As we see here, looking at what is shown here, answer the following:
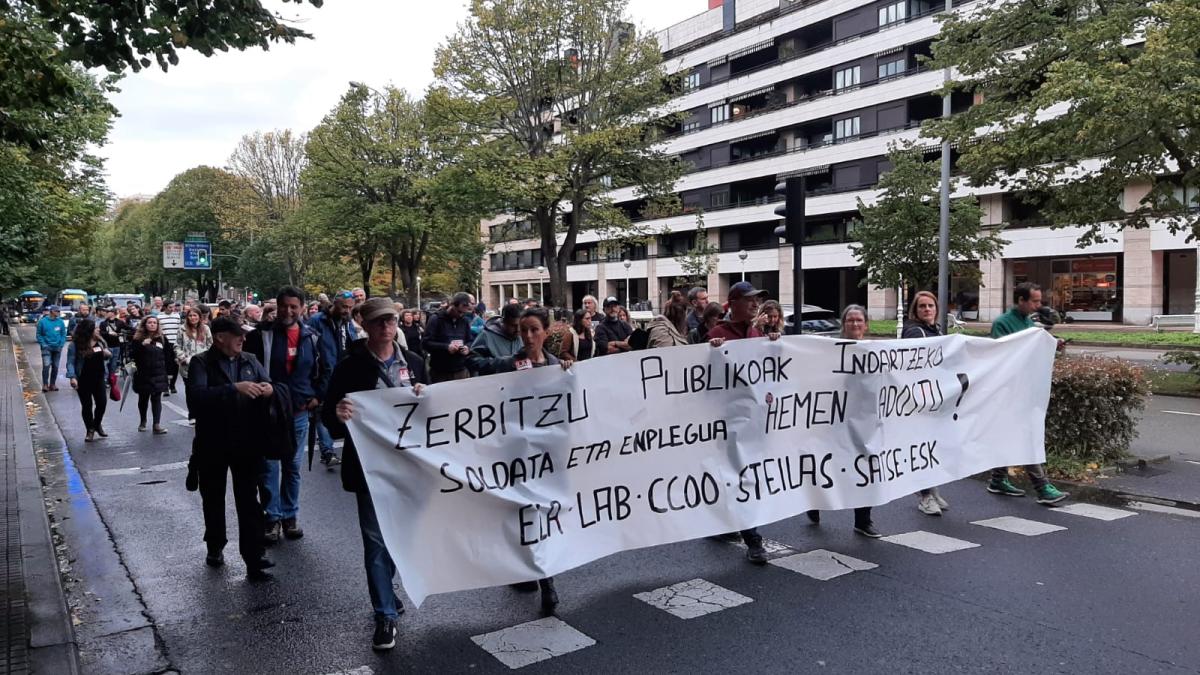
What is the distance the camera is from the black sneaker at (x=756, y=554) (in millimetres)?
5684

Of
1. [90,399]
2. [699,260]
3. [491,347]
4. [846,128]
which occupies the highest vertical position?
[846,128]

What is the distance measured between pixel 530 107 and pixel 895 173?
12.3 metres

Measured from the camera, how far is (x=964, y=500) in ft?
24.3

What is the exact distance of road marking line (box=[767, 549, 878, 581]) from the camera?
5492 millimetres

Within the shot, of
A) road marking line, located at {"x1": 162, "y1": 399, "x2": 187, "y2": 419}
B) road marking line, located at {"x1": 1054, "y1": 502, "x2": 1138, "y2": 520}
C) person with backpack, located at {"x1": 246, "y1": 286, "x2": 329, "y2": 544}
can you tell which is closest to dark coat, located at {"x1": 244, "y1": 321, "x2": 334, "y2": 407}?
person with backpack, located at {"x1": 246, "y1": 286, "x2": 329, "y2": 544}

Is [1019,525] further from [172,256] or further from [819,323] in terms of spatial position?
[172,256]

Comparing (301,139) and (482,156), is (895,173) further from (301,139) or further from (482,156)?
(301,139)

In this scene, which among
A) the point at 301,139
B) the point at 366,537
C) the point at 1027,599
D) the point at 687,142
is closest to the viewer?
the point at 366,537

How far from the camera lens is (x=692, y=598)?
5.07 meters

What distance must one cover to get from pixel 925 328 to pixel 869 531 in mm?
1810

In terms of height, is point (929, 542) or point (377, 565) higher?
point (377, 565)

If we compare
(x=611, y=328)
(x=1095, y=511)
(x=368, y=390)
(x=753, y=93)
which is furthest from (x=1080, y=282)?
(x=368, y=390)

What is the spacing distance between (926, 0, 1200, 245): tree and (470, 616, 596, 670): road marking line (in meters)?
12.0

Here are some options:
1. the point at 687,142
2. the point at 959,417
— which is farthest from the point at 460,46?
the point at 687,142
